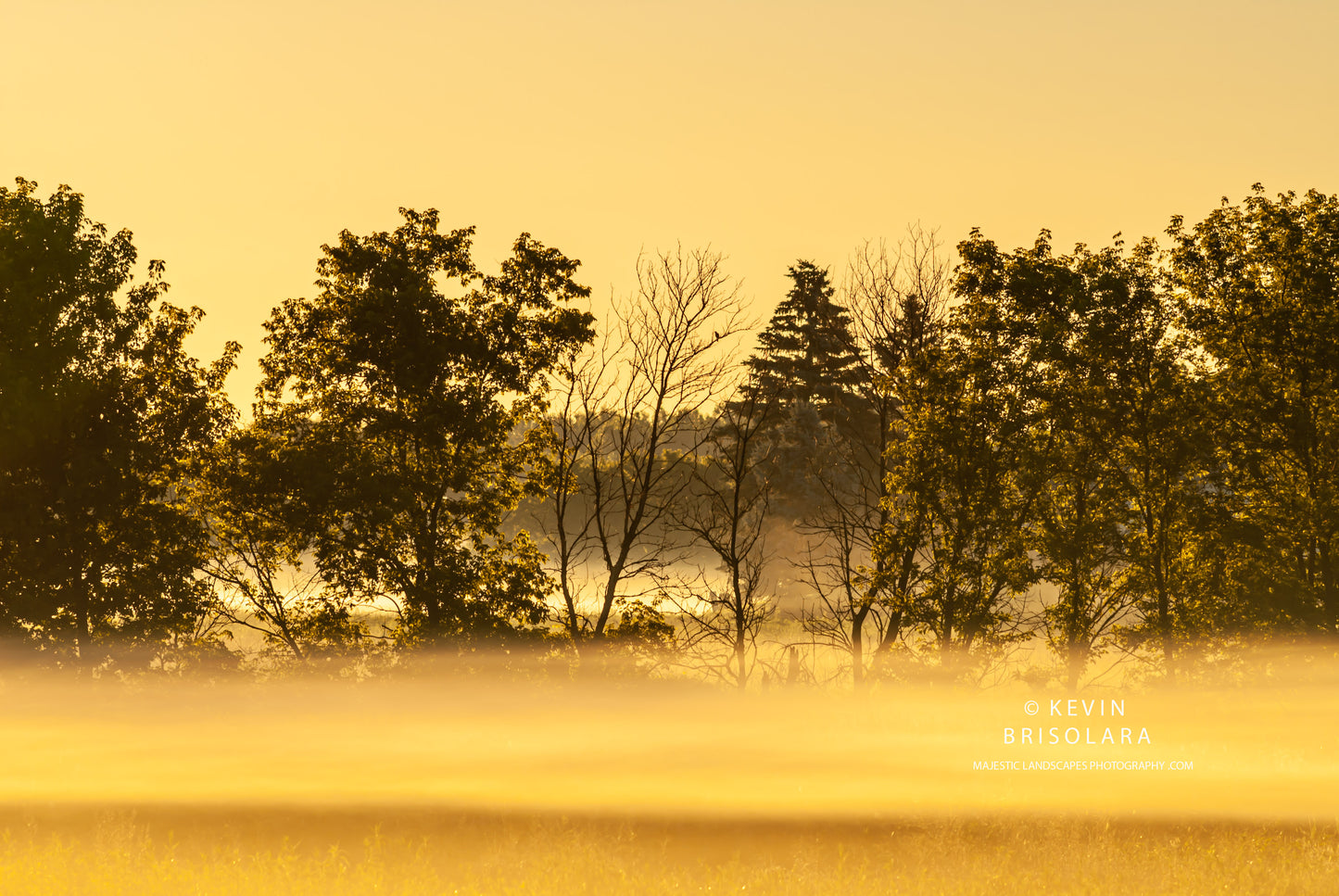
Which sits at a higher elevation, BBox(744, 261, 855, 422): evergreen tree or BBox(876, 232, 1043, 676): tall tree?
BBox(744, 261, 855, 422): evergreen tree

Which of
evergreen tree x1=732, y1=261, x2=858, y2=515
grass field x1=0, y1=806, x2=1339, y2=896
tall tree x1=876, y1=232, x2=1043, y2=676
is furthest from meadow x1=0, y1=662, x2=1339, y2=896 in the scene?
evergreen tree x1=732, y1=261, x2=858, y2=515

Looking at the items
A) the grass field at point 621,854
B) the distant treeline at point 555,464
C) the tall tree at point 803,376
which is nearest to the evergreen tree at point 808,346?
the tall tree at point 803,376

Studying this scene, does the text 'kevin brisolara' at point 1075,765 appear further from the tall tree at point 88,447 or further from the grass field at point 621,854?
the tall tree at point 88,447

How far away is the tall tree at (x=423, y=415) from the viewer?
34.7m

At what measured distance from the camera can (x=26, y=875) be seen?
68.9ft

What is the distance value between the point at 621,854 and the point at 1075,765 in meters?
12.2

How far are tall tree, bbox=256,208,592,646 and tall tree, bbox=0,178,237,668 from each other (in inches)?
121

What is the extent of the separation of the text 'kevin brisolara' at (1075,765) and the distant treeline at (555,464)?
280 inches

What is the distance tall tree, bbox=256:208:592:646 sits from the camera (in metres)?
34.7

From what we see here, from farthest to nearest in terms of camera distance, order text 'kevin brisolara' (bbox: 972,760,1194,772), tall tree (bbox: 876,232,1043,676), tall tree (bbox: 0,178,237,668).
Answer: tall tree (bbox: 876,232,1043,676) < tall tree (bbox: 0,178,237,668) < text 'kevin brisolara' (bbox: 972,760,1194,772)

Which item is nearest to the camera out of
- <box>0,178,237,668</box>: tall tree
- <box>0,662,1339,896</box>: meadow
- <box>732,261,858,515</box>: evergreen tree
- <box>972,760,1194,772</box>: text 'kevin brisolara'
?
<box>0,662,1339,896</box>: meadow

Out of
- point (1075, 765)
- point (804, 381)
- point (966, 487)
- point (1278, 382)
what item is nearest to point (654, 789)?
point (1075, 765)

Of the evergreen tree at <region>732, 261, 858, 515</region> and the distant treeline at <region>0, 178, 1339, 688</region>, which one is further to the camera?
the evergreen tree at <region>732, 261, 858, 515</region>

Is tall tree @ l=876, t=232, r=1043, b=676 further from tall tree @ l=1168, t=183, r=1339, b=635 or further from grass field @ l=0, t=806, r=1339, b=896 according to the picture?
grass field @ l=0, t=806, r=1339, b=896
